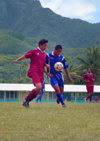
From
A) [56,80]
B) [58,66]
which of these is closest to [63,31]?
[56,80]

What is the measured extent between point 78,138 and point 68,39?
171213mm

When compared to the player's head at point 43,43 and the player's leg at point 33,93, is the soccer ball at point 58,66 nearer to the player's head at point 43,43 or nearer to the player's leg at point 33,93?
the player's head at point 43,43

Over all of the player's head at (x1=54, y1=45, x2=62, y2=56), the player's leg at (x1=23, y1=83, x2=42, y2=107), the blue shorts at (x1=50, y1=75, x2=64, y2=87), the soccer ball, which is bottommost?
the player's leg at (x1=23, y1=83, x2=42, y2=107)

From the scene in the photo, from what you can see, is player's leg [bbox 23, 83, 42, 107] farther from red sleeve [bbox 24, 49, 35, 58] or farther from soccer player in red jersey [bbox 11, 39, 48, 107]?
red sleeve [bbox 24, 49, 35, 58]

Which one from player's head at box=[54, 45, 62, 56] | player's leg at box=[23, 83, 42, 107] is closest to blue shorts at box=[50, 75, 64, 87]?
player's head at box=[54, 45, 62, 56]

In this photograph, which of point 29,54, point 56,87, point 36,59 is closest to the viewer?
point 29,54

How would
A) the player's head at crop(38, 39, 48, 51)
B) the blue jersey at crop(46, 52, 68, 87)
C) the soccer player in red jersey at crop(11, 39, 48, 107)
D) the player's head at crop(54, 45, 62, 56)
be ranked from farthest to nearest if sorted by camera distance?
1. the blue jersey at crop(46, 52, 68, 87)
2. the player's head at crop(54, 45, 62, 56)
3. the player's head at crop(38, 39, 48, 51)
4. the soccer player in red jersey at crop(11, 39, 48, 107)

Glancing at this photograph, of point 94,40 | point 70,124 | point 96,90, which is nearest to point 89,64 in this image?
point 96,90

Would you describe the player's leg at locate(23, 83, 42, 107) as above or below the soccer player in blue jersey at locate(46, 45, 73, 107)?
below

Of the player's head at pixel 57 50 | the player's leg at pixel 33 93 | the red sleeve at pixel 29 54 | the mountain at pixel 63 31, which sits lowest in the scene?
the player's leg at pixel 33 93

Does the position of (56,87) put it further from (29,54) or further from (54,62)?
(29,54)

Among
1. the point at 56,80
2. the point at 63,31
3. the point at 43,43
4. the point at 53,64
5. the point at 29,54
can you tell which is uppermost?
the point at 63,31

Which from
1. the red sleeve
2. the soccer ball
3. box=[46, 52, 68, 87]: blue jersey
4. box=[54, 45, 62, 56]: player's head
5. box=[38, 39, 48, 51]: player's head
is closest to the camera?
the red sleeve

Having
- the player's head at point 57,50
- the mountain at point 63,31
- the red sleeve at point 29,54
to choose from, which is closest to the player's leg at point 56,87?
the player's head at point 57,50
